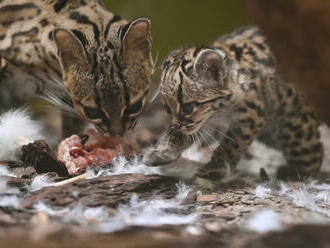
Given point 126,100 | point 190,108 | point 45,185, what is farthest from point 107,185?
point 190,108

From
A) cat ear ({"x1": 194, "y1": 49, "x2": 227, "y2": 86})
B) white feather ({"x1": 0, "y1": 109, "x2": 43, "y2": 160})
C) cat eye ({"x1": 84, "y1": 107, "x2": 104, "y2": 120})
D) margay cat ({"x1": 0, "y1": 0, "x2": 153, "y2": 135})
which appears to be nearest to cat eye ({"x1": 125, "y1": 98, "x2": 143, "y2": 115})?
margay cat ({"x1": 0, "y1": 0, "x2": 153, "y2": 135})

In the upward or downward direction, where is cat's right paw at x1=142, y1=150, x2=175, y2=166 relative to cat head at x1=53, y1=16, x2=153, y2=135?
downward

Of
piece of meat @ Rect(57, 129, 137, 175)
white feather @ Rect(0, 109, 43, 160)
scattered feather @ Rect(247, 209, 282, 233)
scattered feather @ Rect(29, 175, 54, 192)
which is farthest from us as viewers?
white feather @ Rect(0, 109, 43, 160)

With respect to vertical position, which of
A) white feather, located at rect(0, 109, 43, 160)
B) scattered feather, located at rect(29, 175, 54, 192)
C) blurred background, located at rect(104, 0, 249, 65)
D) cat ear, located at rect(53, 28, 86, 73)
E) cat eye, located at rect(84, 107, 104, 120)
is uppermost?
blurred background, located at rect(104, 0, 249, 65)

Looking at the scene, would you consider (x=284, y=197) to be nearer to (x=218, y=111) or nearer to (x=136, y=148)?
(x=218, y=111)

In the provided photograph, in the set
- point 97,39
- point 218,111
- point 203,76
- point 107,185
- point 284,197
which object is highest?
point 97,39

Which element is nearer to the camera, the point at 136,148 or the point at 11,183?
the point at 11,183

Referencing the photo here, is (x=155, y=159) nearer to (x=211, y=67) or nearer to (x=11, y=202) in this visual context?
(x=211, y=67)

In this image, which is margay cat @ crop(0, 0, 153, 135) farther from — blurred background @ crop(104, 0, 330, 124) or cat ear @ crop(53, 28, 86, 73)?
blurred background @ crop(104, 0, 330, 124)
